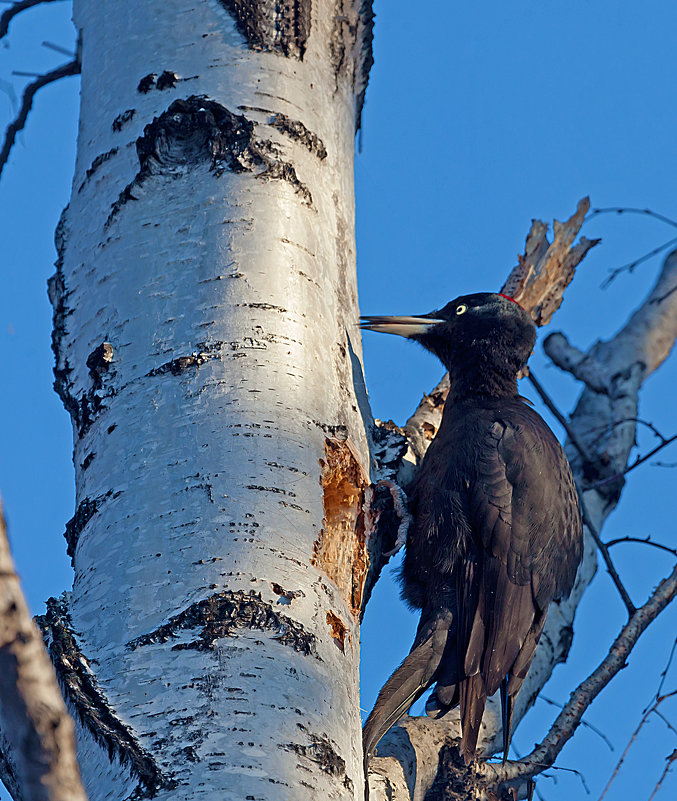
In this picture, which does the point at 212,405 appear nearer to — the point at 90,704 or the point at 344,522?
the point at 344,522

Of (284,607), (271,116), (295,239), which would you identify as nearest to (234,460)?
(284,607)

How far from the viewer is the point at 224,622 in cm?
169

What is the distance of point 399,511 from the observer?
3035mm

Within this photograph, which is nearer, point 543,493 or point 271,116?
point 271,116

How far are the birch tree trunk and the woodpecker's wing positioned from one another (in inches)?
38.0

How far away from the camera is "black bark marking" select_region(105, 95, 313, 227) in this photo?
2.28m

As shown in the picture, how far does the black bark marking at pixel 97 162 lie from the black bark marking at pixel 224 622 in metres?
1.19

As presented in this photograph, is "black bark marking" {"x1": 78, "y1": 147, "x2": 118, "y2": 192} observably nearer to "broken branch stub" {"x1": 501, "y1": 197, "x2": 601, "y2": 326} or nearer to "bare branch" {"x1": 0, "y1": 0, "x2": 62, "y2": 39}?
"bare branch" {"x1": 0, "y1": 0, "x2": 62, "y2": 39}

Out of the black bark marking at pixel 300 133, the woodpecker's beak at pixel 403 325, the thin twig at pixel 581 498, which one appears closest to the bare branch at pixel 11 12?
the black bark marking at pixel 300 133

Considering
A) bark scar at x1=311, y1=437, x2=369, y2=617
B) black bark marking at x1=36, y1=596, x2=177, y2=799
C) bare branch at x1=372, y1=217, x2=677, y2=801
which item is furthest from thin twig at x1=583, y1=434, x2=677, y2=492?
black bark marking at x1=36, y1=596, x2=177, y2=799

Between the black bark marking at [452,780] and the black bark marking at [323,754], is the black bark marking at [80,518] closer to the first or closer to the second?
the black bark marking at [323,754]

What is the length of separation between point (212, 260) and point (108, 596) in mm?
762

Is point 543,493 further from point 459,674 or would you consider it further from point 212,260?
point 212,260

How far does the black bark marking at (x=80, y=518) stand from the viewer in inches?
76.3
